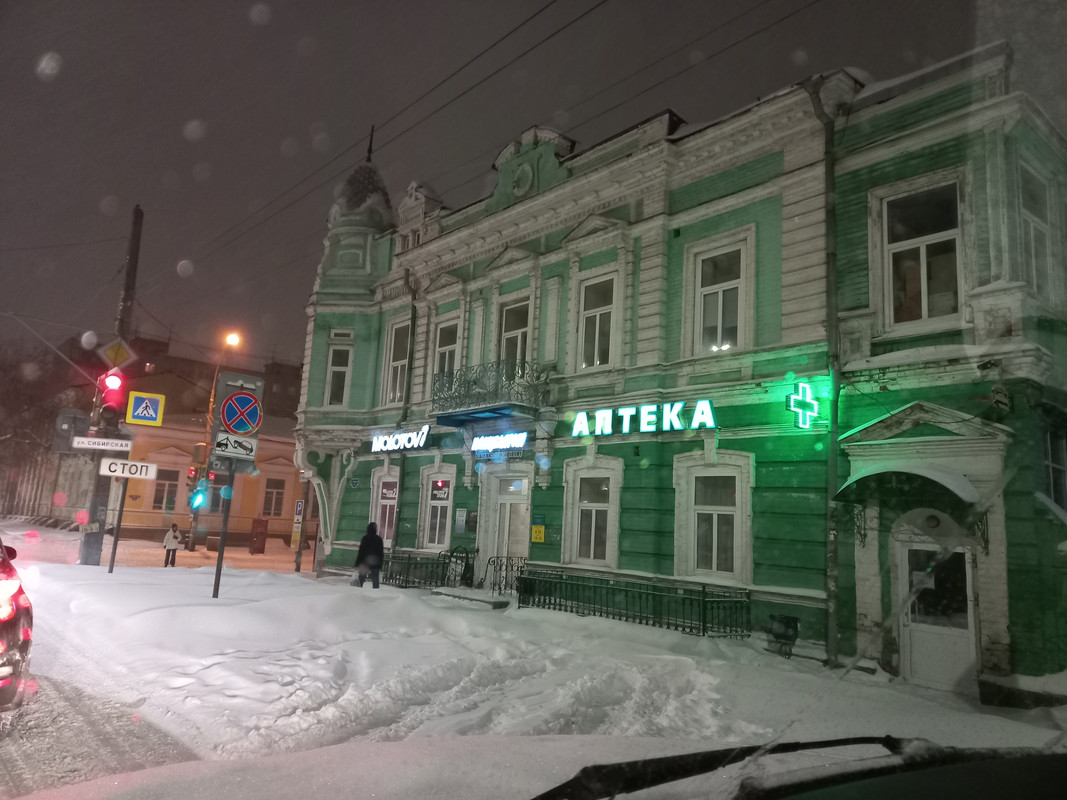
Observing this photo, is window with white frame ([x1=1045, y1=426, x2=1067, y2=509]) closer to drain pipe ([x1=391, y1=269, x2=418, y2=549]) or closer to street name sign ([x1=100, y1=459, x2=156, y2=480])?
drain pipe ([x1=391, y1=269, x2=418, y2=549])

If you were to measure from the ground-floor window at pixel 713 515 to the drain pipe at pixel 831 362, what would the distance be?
5.11 feet

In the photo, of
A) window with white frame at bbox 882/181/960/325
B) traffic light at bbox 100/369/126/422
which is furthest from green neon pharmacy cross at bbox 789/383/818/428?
traffic light at bbox 100/369/126/422

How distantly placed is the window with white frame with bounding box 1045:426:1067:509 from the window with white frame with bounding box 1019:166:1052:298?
2.04 metres

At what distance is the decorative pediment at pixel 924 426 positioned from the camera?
32.9 feet

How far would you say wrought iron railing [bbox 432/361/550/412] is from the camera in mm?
16484

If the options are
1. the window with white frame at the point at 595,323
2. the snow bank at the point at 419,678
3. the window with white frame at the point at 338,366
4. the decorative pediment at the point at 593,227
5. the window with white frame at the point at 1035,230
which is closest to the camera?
the snow bank at the point at 419,678

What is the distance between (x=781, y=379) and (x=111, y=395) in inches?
618

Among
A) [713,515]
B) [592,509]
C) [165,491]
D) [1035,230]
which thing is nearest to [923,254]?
[1035,230]

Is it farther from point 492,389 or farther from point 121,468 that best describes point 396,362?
point 121,468

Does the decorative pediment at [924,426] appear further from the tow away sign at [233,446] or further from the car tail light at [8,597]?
the car tail light at [8,597]

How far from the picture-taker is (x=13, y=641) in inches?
223

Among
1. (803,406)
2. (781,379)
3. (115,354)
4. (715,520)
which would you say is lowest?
(715,520)

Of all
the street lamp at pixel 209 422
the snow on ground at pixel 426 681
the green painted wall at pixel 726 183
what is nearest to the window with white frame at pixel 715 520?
the snow on ground at pixel 426 681

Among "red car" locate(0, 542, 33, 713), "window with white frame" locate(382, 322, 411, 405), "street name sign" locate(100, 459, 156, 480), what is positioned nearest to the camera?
"red car" locate(0, 542, 33, 713)
